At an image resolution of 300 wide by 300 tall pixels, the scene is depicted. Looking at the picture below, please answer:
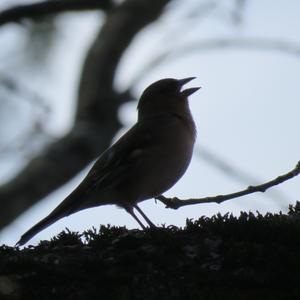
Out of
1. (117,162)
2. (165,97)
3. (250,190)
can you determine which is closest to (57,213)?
(117,162)

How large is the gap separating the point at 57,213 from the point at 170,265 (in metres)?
2.17

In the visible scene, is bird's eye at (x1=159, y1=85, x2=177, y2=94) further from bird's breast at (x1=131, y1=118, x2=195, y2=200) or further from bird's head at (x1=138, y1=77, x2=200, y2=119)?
bird's breast at (x1=131, y1=118, x2=195, y2=200)

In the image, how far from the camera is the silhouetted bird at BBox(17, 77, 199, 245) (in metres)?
6.18

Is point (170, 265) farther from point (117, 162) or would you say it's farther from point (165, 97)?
point (165, 97)

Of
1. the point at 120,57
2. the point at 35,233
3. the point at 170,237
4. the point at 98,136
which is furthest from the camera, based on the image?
the point at 120,57

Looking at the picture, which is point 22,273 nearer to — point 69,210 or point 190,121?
point 69,210

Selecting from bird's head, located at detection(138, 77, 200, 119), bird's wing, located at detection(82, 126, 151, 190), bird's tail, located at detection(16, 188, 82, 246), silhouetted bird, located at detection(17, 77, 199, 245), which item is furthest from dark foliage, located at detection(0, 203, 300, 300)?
bird's head, located at detection(138, 77, 200, 119)

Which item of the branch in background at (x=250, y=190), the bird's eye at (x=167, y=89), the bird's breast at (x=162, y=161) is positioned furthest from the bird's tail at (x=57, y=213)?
the bird's eye at (x=167, y=89)

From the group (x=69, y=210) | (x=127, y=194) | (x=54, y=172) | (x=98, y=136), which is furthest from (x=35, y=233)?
(x=98, y=136)

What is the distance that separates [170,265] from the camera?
386 cm

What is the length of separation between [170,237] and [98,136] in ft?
16.8

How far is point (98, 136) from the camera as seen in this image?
916 cm

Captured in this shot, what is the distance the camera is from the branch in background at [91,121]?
8.48m

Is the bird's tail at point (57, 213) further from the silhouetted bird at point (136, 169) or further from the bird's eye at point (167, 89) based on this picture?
the bird's eye at point (167, 89)
